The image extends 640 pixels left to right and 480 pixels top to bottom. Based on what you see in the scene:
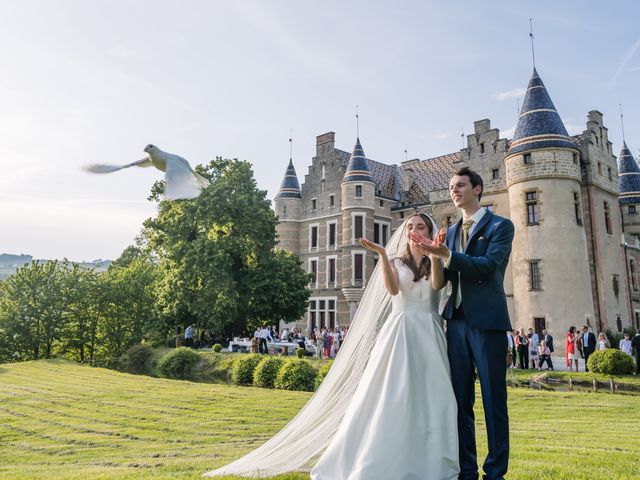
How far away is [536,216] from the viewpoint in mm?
24547

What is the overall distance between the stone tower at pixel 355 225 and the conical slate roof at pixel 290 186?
6318mm

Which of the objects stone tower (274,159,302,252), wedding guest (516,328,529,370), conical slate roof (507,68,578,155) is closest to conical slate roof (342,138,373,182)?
stone tower (274,159,302,252)

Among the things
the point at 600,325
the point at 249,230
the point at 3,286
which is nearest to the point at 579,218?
the point at 600,325

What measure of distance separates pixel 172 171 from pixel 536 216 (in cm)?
2220

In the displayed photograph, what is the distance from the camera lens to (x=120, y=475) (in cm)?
480

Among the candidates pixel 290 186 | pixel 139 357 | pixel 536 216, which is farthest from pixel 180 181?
pixel 290 186

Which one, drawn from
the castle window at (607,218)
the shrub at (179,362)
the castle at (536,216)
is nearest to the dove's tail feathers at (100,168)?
the shrub at (179,362)

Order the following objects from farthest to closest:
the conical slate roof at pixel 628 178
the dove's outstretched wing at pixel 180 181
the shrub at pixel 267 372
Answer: the conical slate roof at pixel 628 178 → the shrub at pixel 267 372 → the dove's outstretched wing at pixel 180 181

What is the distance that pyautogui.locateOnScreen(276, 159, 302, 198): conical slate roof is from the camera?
40.1m

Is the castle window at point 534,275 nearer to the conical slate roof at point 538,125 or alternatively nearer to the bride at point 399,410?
the conical slate roof at point 538,125

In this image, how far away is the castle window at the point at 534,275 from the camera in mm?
23938

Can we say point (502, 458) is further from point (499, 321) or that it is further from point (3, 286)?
point (3, 286)

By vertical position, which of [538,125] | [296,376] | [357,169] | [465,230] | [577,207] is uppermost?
[357,169]

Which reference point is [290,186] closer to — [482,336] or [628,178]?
[628,178]
